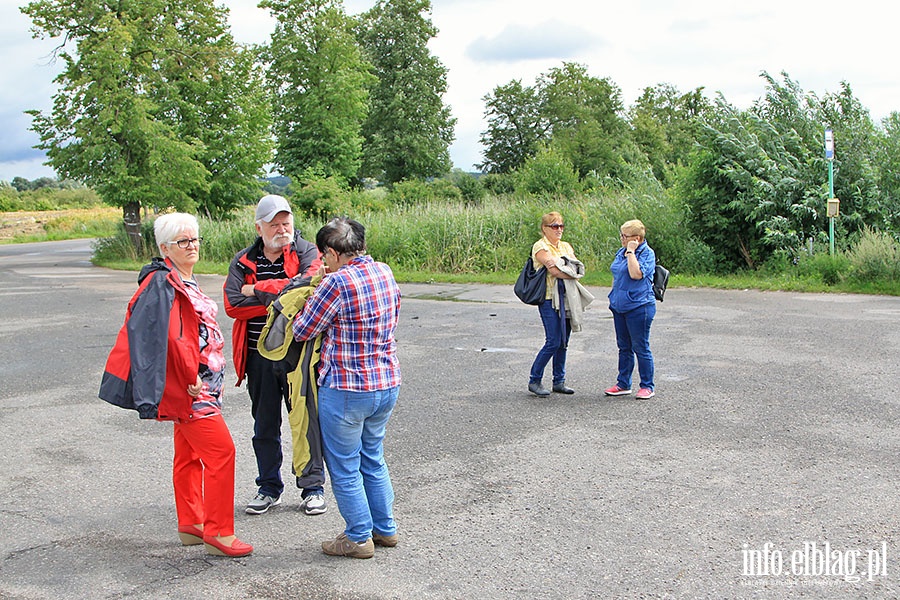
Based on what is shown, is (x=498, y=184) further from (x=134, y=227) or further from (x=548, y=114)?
(x=134, y=227)

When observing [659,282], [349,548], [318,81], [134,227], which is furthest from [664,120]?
[349,548]

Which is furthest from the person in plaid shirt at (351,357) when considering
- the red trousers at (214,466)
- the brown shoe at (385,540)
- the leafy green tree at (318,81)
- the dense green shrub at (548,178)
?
the leafy green tree at (318,81)

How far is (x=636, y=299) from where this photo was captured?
7.97m

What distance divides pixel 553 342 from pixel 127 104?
24443mm

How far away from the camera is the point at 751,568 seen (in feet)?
14.1

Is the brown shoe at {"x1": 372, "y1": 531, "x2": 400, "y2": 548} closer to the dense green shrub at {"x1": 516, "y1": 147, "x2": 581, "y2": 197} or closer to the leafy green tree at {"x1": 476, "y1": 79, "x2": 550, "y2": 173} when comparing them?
the dense green shrub at {"x1": 516, "y1": 147, "x2": 581, "y2": 197}

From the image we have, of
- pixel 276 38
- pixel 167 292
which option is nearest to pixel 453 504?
pixel 167 292

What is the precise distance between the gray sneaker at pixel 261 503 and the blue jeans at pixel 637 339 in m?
3.80

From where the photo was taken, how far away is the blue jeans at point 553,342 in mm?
8141

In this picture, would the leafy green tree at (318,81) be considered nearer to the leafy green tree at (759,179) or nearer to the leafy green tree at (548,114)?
the leafy green tree at (548,114)

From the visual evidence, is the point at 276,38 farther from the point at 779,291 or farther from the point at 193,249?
the point at 193,249

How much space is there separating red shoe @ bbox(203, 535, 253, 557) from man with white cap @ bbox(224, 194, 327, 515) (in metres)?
0.53

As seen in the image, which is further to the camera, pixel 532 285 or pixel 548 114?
pixel 548 114

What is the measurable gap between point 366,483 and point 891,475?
136 inches
